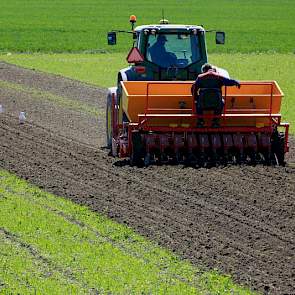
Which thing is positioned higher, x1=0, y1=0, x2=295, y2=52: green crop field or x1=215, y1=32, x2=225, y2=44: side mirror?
x1=215, y1=32, x2=225, y2=44: side mirror

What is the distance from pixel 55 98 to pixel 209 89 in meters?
10.3

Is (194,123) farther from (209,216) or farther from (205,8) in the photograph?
(205,8)

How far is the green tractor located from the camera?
16.4 m

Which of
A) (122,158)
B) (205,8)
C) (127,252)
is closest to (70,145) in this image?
(122,158)

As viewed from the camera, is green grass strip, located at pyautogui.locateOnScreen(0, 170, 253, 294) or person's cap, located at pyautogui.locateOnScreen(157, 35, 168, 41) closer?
green grass strip, located at pyautogui.locateOnScreen(0, 170, 253, 294)

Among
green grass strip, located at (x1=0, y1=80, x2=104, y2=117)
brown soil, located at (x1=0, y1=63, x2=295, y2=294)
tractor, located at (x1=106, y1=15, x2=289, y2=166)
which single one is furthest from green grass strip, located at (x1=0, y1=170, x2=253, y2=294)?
green grass strip, located at (x1=0, y1=80, x2=104, y2=117)

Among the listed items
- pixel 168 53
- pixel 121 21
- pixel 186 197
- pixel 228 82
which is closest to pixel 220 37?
pixel 168 53

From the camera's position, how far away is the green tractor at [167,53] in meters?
16.4

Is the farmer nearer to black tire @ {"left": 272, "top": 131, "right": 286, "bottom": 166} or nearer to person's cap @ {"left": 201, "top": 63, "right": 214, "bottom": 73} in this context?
person's cap @ {"left": 201, "top": 63, "right": 214, "bottom": 73}

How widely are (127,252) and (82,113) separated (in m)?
11.8

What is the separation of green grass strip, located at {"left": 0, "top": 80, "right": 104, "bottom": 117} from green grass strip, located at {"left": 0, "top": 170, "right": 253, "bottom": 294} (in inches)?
378

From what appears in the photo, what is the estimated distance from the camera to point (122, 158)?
1580cm

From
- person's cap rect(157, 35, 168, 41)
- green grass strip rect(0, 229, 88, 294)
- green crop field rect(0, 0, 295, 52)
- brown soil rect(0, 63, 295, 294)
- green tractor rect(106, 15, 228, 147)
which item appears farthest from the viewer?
green crop field rect(0, 0, 295, 52)

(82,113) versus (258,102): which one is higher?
(258,102)
